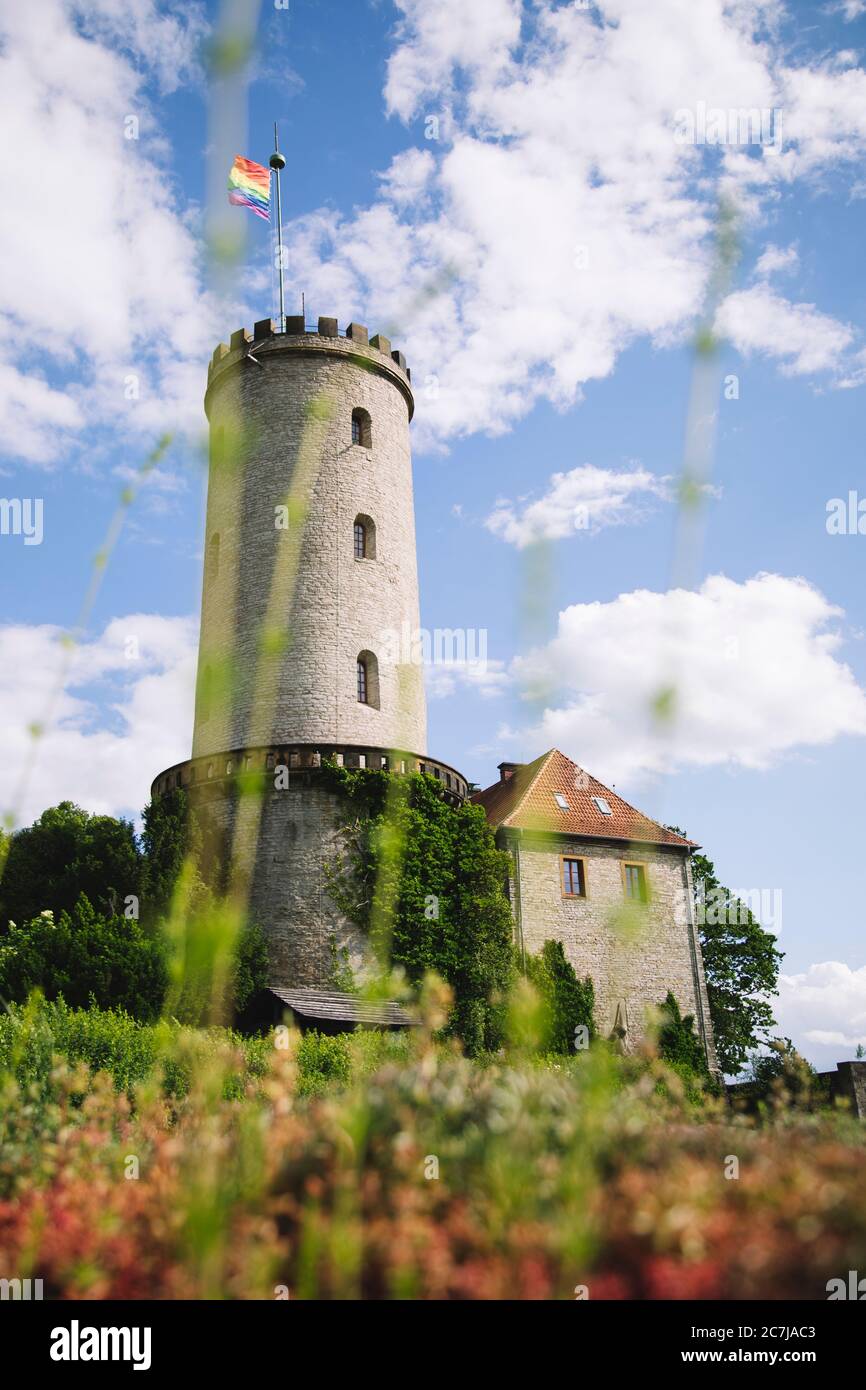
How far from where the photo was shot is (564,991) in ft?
88.2

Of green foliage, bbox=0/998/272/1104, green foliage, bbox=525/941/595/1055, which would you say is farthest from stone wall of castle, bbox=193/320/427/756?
green foliage, bbox=0/998/272/1104

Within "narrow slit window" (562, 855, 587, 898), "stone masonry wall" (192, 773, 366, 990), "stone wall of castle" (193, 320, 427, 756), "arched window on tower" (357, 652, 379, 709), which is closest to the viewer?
"stone masonry wall" (192, 773, 366, 990)

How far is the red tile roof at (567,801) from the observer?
2983 cm

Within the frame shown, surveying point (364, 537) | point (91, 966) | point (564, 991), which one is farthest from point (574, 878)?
point (91, 966)

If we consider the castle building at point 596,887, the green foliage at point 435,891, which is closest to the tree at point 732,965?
the castle building at point 596,887

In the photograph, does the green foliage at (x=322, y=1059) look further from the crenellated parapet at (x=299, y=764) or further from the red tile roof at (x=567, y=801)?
the red tile roof at (x=567, y=801)

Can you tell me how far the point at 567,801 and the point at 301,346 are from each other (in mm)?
14987

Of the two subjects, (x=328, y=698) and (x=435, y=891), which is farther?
(x=328, y=698)

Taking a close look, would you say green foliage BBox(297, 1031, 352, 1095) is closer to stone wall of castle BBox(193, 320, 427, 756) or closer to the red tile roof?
stone wall of castle BBox(193, 320, 427, 756)

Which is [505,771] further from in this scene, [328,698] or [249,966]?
[249,966]

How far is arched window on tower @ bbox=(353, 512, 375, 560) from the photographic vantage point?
28.5 metres

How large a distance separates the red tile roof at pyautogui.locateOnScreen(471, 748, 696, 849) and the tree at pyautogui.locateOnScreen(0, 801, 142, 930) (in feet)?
32.4

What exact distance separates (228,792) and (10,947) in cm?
598

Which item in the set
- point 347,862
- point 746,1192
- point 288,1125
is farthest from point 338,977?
point 746,1192
